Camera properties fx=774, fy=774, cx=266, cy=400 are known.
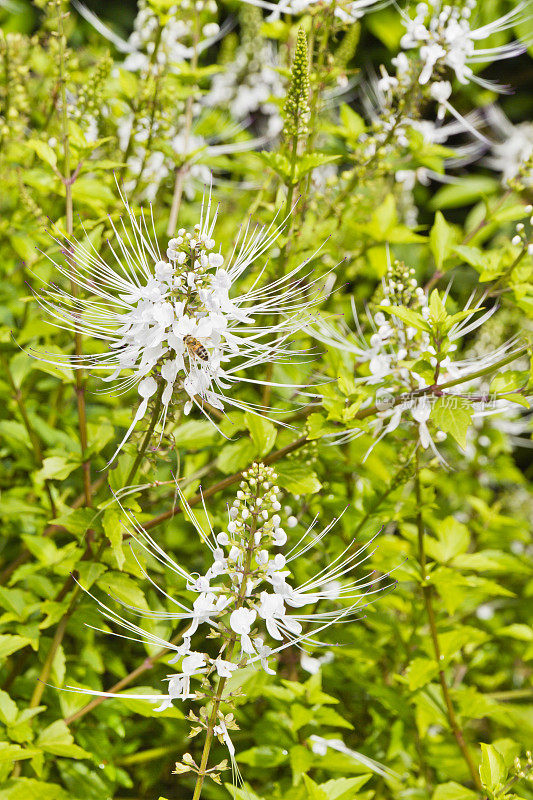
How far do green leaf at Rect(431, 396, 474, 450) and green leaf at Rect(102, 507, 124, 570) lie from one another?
0.70 metres

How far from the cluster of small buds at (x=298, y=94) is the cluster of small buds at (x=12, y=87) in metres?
1.00

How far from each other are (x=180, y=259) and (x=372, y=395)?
0.73 metres

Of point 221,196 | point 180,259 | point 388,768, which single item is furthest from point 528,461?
→ point 180,259

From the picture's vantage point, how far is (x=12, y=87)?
8.23 feet

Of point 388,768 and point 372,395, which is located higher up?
point 372,395

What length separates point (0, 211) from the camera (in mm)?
3143

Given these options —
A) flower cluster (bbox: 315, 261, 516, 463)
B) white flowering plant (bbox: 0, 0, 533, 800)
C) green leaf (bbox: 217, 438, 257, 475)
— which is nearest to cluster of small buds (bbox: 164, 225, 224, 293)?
white flowering plant (bbox: 0, 0, 533, 800)

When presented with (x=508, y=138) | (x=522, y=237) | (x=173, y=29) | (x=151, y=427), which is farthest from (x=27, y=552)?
(x=508, y=138)

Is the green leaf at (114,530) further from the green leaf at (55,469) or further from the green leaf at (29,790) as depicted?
the green leaf at (29,790)

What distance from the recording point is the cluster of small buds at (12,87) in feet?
7.98

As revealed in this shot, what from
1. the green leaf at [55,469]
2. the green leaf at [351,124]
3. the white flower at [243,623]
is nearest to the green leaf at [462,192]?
the green leaf at [351,124]

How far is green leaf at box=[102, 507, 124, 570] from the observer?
159 centimetres

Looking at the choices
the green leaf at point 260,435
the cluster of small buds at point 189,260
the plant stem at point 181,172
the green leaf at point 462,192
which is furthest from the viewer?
the green leaf at point 462,192

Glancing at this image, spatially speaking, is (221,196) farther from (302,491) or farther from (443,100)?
(302,491)
